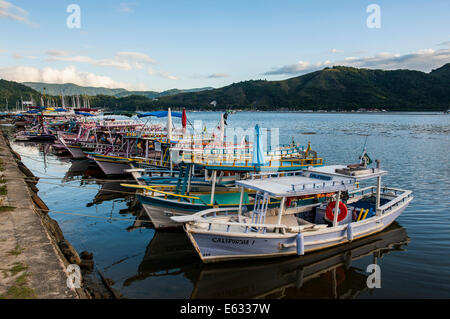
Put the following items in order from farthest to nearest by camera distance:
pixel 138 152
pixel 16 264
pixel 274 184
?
pixel 138 152, pixel 274 184, pixel 16 264

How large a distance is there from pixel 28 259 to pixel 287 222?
11654 mm

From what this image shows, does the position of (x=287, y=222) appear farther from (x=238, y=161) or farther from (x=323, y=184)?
(x=238, y=161)

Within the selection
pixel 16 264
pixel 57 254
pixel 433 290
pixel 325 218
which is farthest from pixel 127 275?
pixel 433 290

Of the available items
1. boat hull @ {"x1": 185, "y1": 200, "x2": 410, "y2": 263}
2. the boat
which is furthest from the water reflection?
the boat

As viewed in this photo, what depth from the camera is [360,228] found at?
1573 centimetres

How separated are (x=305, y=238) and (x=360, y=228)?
3.94 meters

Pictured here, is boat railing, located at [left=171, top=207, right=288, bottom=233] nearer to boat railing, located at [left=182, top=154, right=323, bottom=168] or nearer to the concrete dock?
boat railing, located at [left=182, top=154, right=323, bottom=168]

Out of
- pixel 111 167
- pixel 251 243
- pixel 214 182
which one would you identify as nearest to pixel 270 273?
pixel 251 243

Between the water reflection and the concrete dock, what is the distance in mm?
3239

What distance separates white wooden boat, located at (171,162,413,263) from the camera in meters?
12.9

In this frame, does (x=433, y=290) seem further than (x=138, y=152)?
No

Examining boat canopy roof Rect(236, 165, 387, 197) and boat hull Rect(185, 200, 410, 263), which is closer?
boat hull Rect(185, 200, 410, 263)

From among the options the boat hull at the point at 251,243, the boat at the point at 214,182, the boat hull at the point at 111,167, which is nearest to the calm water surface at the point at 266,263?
the boat hull at the point at 251,243
